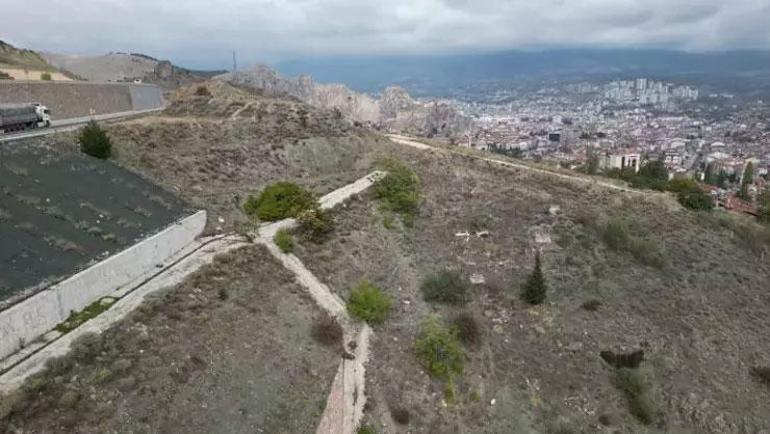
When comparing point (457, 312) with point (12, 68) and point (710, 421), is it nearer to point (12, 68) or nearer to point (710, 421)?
point (710, 421)

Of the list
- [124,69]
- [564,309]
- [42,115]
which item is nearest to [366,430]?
[564,309]

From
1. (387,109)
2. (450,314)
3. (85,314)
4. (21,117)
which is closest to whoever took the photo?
(85,314)

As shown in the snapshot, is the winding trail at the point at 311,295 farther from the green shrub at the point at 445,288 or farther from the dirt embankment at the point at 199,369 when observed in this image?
the green shrub at the point at 445,288

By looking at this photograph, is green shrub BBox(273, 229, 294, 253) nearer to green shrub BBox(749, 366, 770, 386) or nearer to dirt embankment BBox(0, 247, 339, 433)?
dirt embankment BBox(0, 247, 339, 433)

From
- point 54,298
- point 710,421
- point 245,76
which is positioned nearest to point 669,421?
point 710,421

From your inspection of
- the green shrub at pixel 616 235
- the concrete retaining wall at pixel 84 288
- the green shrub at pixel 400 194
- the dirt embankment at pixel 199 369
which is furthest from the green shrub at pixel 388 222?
the green shrub at pixel 616 235

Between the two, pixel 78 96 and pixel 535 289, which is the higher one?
pixel 78 96

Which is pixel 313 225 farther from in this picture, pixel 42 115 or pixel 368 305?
pixel 42 115
